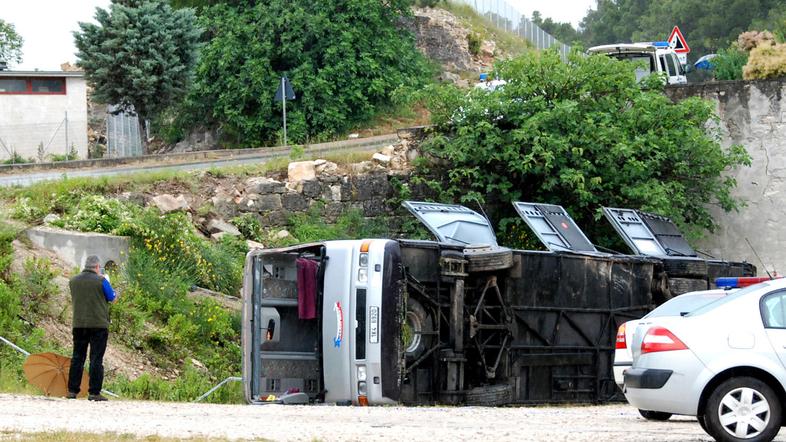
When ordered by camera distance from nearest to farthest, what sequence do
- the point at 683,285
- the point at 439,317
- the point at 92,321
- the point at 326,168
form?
1. the point at 92,321
2. the point at 439,317
3. the point at 683,285
4. the point at 326,168

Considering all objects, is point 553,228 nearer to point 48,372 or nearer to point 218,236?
point 218,236

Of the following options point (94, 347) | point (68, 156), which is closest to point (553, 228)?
point (94, 347)

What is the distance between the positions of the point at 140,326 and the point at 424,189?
9.37 metres

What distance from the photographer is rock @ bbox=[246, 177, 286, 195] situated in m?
Result: 24.2

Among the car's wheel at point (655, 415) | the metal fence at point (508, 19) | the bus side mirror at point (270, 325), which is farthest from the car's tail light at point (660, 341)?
the metal fence at point (508, 19)

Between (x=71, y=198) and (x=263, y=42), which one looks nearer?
(x=71, y=198)

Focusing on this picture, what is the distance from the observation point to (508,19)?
5884 cm

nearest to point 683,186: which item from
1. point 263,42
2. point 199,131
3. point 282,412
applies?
point 282,412

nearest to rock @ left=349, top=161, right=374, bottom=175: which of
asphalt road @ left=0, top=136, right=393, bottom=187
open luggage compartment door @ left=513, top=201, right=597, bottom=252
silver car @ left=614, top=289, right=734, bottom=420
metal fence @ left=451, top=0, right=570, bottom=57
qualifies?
asphalt road @ left=0, top=136, right=393, bottom=187

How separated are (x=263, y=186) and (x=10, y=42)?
49717mm

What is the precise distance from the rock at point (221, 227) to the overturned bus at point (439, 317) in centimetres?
541

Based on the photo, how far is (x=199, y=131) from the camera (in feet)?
141

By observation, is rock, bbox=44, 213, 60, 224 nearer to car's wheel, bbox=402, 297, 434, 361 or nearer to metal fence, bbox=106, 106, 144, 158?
car's wheel, bbox=402, 297, 434, 361

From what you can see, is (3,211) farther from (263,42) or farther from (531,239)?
(263,42)
